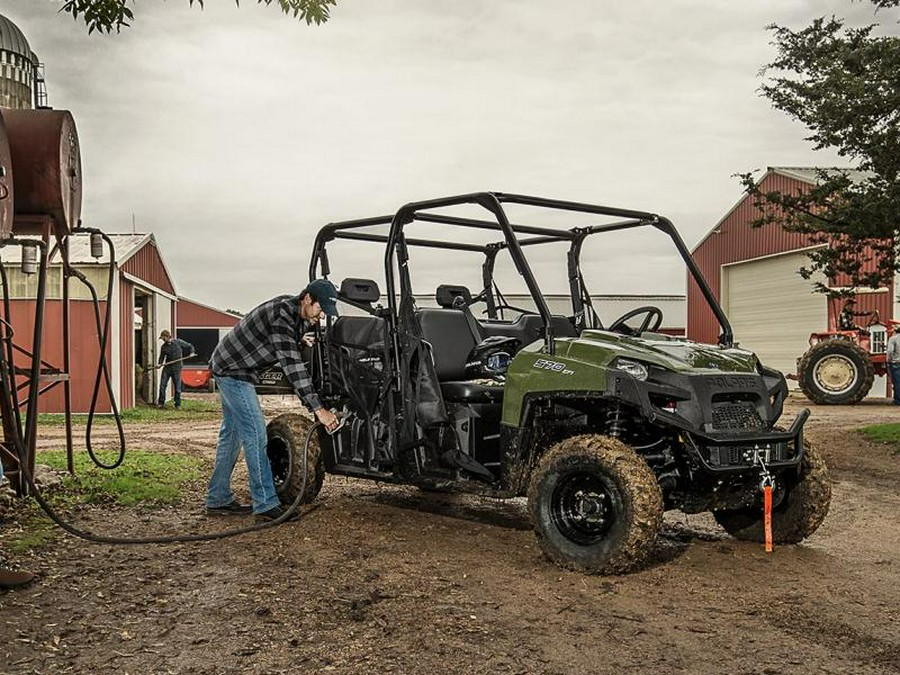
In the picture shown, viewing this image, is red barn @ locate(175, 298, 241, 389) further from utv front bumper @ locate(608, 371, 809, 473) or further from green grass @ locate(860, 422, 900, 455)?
utv front bumper @ locate(608, 371, 809, 473)

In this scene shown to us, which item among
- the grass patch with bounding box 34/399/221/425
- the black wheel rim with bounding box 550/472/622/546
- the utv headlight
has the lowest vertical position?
the grass patch with bounding box 34/399/221/425

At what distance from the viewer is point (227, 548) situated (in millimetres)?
6805

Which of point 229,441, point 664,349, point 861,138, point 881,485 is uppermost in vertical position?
point 861,138

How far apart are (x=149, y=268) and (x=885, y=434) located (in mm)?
15809

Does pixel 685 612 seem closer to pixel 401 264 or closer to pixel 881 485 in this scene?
pixel 401 264

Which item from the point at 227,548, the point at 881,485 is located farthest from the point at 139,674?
the point at 881,485

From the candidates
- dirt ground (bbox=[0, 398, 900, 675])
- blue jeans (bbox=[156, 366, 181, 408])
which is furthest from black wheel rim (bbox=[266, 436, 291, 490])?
blue jeans (bbox=[156, 366, 181, 408])

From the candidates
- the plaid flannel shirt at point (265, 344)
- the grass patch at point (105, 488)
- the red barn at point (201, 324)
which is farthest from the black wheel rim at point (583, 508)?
the red barn at point (201, 324)

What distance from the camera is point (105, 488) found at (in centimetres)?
912

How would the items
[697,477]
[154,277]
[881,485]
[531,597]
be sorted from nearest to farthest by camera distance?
[531,597], [697,477], [881,485], [154,277]

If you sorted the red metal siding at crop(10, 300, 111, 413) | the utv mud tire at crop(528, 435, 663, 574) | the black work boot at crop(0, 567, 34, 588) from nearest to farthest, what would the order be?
the black work boot at crop(0, 567, 34, 588)
the utv mud tire at crop(528, 435, 663, 574)
the red metal siding at crop(10, 300, 111, 413)

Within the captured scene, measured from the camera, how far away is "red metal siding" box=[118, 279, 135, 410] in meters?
20.8

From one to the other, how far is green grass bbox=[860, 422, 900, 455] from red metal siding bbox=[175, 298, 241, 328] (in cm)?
2579

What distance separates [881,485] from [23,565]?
25.6ft
